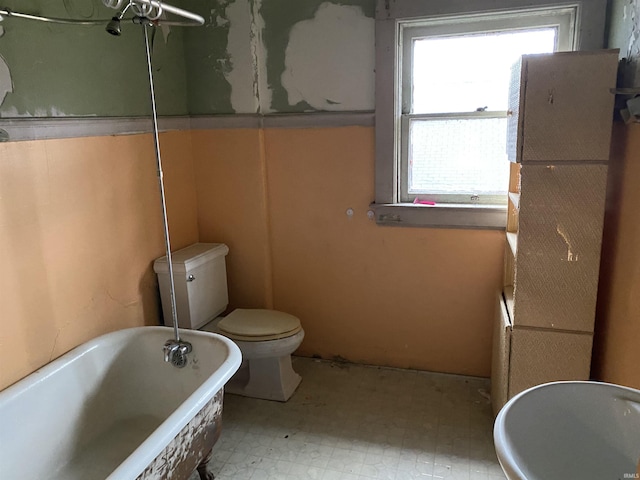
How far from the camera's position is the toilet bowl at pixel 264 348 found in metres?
2.46

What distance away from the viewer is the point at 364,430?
2332 millimetres

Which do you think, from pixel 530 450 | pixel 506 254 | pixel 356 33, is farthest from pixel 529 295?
pixel 356 33

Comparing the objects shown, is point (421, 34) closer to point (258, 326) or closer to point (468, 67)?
point (468, 67)

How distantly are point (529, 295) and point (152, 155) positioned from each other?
1.84 m

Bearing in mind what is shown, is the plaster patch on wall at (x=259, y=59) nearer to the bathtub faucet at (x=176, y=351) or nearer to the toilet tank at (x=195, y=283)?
the toilet tank at (x=195, y=283)

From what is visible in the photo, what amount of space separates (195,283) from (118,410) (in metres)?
0.69

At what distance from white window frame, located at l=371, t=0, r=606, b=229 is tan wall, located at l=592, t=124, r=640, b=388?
0.65 m

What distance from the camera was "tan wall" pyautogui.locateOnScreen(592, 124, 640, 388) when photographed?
1590 millimetres

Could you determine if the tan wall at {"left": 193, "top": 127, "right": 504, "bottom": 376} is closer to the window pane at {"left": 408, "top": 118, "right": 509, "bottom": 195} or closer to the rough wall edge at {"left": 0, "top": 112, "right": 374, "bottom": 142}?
the rough wall edge at {"left": 0, "top": 112, "right": 374, "bottom": 142}

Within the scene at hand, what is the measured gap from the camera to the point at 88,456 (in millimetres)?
1951

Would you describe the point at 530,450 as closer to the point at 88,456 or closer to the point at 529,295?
the point at 529,295

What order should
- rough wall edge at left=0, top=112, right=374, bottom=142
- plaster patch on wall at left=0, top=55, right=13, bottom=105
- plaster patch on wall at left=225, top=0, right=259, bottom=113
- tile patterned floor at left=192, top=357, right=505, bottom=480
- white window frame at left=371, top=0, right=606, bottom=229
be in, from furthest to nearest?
plaster patch on wall at left=225, top=0, right=259, bottom=113
white window frame at left=371, top=0, right=606, bottom=229
tile patterned floor at left=192, top=357, right=505, bottom=480
rough wall edge at left=0, top=112, right=374, bottom=142
plaster patch on wall at left=0, top=55, right=13, bottom=105

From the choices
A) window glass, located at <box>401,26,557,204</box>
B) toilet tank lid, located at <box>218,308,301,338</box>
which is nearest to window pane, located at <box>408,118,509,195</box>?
window glass, located at <box>401,26,557,204</box>

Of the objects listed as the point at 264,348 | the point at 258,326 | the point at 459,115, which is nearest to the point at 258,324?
the point at 258,326
